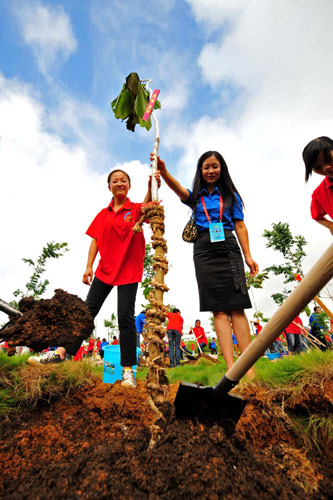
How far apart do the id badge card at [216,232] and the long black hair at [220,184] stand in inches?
13.5

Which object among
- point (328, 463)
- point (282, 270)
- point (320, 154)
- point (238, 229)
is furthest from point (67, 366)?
point (282, 270)

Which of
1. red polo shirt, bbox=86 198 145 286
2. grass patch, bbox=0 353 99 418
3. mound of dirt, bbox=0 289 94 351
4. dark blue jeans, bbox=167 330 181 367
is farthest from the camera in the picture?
dark blue jeans, bbox=167 330 181 367

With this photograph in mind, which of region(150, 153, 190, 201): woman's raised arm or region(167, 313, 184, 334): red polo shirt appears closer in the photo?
region(150, 153, 190, 201): woman's raised arm

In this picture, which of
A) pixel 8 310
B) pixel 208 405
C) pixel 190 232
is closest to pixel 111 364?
pixel 8 310

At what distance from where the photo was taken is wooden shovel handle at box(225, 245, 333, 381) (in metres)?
1.01

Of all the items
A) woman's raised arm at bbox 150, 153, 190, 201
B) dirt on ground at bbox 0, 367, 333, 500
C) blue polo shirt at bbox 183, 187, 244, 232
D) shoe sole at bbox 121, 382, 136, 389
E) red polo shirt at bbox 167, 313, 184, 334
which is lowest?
dirt on ground at bbox 0, 367, 333, 500

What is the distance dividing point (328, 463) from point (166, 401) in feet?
3.20

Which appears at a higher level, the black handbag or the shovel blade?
the black handbag

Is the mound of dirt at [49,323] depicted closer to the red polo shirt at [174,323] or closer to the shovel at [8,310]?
the shovel at [8,310]

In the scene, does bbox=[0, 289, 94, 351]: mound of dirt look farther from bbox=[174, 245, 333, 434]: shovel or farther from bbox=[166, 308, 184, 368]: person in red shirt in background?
bbox=[166, 308, 184, 368]: person in red shirt in background

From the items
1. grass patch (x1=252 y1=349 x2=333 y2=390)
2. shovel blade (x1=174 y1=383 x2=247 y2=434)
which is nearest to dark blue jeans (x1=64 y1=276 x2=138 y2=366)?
grass patch (x1=252 y1=349 x2=333 y2=390)

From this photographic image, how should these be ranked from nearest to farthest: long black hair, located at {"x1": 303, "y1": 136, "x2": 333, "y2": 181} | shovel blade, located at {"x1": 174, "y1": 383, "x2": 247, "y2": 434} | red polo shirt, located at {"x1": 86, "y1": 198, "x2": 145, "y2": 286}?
shovel blade, located at {"x1": 174, "y1": 383, "x2": 247, "y2": 434} → long black hair, located at {"x1": 303, "y1": 136, "x2": 333, "y2": 181} → red polo shirt, located at {"x1": 86, "y1": 198, "x2": 145, "y2": 286}

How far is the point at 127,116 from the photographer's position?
10.9 feet

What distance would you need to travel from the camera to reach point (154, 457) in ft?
3.42
